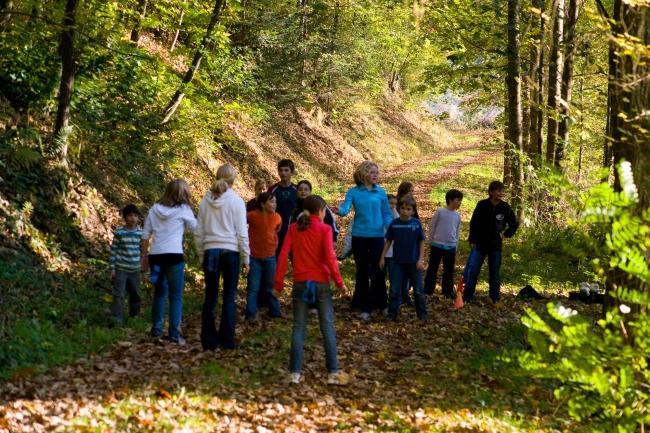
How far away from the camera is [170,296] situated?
29.0ft

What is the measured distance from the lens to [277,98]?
2766 cm

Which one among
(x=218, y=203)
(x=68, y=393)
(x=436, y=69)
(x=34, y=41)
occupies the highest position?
(x=436, y=69)

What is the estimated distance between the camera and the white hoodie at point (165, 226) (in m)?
8.66

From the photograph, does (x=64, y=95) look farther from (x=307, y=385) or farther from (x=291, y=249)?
(x=307, y=385)

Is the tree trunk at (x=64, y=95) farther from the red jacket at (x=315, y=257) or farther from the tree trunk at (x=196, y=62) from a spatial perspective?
the red jacket at (x=315, y=257)

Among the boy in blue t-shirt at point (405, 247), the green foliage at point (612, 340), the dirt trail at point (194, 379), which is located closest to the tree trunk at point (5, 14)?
the dirt trail at point (194, 379)

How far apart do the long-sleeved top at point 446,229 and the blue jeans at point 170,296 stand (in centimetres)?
482

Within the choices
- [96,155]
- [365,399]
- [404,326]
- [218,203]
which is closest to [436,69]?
[96,155]

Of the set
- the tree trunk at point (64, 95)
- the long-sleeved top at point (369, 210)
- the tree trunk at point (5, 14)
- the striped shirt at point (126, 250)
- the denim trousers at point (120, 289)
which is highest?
the tree trunk at point (5, 14)

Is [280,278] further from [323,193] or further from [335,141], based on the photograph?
[335,141]

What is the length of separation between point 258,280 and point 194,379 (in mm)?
2932

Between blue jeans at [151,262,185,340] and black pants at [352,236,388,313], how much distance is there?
9.04 feet

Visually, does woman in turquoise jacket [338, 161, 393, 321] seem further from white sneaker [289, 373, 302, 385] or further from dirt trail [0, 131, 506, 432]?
white sneaker [289, 373, 302, 385]

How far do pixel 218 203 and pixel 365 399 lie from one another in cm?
288
